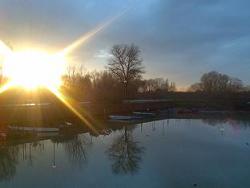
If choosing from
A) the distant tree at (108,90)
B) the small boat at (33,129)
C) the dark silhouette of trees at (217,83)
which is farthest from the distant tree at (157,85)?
the small boat at (33,129)

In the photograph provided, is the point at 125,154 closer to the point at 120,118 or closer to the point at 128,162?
the point at 128,162

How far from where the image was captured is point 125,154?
29.1 metres

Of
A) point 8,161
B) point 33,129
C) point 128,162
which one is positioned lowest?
point 128,162

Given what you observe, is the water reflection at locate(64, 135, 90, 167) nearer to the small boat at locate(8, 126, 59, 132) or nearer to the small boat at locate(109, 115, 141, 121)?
the small boat at locate(8, 126, 59, 132)

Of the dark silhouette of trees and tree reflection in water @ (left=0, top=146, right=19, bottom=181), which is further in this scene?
the dark silhouette of trees

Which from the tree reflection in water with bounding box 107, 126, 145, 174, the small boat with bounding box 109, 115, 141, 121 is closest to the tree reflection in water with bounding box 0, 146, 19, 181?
the tree reflection in water with bounding box 107, 126, 145, 174

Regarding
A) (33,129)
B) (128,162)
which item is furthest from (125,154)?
(33,129)

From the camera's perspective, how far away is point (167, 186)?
1911cm

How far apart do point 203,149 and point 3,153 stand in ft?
56.4

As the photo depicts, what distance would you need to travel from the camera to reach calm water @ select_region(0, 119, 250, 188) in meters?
20.2

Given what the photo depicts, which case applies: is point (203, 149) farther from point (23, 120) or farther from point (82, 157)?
point (23, 120)

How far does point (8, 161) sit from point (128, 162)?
8.85m

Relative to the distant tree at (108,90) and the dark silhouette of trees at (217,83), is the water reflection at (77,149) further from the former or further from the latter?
the dark silhouette of trees at (217,83)

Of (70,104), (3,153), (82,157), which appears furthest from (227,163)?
(70,104)
